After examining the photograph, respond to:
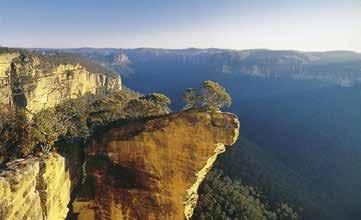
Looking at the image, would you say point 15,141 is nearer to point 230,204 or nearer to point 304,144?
point 230,204

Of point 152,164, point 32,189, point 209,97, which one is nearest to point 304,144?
point 209,97

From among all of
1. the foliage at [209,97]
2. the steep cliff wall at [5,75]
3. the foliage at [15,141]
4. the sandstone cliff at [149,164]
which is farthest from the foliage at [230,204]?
the steep cliff wall at [5,75]

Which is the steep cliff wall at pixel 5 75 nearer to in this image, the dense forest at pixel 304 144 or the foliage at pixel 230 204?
the dense forest at pixel 304 144

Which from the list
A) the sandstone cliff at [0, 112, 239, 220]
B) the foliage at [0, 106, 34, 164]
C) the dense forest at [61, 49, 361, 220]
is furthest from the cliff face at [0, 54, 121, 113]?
the foliage at [0, 106, 34, 164]

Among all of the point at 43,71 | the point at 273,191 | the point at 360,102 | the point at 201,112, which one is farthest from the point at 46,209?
the point at 360,102

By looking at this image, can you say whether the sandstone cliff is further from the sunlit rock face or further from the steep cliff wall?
the steep cliff wall

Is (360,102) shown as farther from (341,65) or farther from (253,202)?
(253,202)
